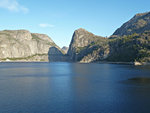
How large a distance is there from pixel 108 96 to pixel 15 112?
26353 millimetres

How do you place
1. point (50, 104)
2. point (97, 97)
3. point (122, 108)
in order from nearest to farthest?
point (122, 108), point (50, 104), point (97, 97)

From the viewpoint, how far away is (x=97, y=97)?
4878 centimetres

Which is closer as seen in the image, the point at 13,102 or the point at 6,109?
the point at 6,109

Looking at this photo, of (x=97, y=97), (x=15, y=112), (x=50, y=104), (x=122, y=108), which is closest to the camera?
(x=15, y=112)

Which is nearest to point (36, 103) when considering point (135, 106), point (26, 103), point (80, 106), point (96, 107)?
point (26, 103)

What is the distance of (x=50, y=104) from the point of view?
42219 mm

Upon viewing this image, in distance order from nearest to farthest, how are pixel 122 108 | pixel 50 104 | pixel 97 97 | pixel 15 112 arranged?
pixel 15 112 < pixel 122 108 < pixel 50 104 < pixel 97 97

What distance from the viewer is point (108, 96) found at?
163ft

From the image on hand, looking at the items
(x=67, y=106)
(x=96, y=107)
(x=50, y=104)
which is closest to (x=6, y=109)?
(x=50, y=104)

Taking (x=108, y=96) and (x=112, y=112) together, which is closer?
(x=112, y=112)

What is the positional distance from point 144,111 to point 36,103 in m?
25.6

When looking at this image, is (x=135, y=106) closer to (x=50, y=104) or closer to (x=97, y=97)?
(x=97, y=97)

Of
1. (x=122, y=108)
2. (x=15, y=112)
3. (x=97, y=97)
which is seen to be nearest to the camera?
(x=15, y=112)

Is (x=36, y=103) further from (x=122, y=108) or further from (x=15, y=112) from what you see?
(x=122, y=108)
